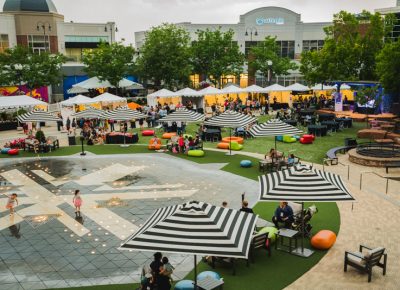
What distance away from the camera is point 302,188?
12.0 m

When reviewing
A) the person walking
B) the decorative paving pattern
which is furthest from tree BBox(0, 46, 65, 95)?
the person walking

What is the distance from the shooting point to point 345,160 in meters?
24.2

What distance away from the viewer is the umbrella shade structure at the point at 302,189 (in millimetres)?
11789

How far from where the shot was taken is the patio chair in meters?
10.5

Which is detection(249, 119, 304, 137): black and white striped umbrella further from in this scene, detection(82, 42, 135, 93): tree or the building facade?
the building facade

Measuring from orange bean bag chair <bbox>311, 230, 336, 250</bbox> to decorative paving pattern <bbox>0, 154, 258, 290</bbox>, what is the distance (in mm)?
3967

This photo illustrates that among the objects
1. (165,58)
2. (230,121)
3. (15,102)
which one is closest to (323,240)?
(230,121)

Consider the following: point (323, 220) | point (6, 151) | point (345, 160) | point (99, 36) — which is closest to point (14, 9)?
point (99, 36)

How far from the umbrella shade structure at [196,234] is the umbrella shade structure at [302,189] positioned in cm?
268

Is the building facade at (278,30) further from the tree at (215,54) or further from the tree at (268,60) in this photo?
the tree at (215,54)

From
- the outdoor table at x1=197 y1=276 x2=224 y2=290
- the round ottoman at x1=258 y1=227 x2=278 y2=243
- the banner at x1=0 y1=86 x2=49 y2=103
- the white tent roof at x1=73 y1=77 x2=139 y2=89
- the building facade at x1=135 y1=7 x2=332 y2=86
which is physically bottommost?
the outdoor table at x1=197 y1=276 x2=224 y2=290

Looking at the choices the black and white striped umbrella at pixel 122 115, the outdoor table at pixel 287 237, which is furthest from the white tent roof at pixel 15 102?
the outdoor table at pixel 287 237

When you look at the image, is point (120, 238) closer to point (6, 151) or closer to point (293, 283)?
point (293, 283)

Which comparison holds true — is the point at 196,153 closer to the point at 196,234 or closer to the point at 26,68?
the point at 196,234
